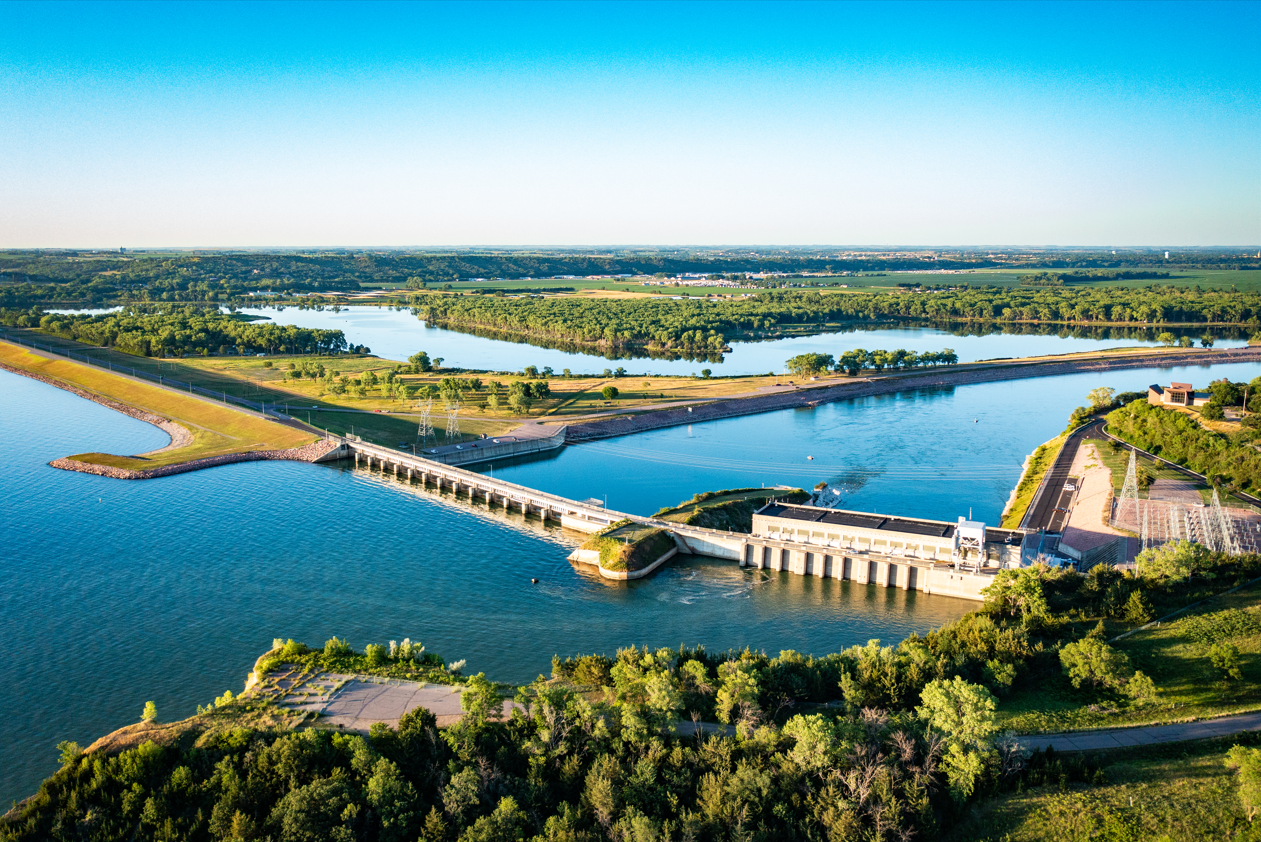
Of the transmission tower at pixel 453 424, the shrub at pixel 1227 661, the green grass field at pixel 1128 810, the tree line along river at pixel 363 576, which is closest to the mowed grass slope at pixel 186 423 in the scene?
the tree line along river at pixel 363 576

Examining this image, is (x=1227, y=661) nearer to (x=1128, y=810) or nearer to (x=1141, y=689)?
(x=1141, y=689)

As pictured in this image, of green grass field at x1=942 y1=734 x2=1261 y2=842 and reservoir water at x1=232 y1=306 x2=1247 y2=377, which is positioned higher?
reservoir water at x1=232 y1=306 x2=1247 y2=377

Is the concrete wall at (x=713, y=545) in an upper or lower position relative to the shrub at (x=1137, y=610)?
lower

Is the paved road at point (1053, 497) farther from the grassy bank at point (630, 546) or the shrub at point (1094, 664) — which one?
the grassy bank at point (630, 546)

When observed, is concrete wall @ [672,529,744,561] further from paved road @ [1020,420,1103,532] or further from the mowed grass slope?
the mowed grass slope

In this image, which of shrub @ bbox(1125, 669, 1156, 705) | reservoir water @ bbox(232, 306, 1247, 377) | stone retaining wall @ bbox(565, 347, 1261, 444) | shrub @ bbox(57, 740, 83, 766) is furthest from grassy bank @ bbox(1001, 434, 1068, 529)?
reservoir water @ bbox(232, 306, 1247, 377)

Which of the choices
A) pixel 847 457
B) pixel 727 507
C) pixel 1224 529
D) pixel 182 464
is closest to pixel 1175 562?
pixel 1224 529
